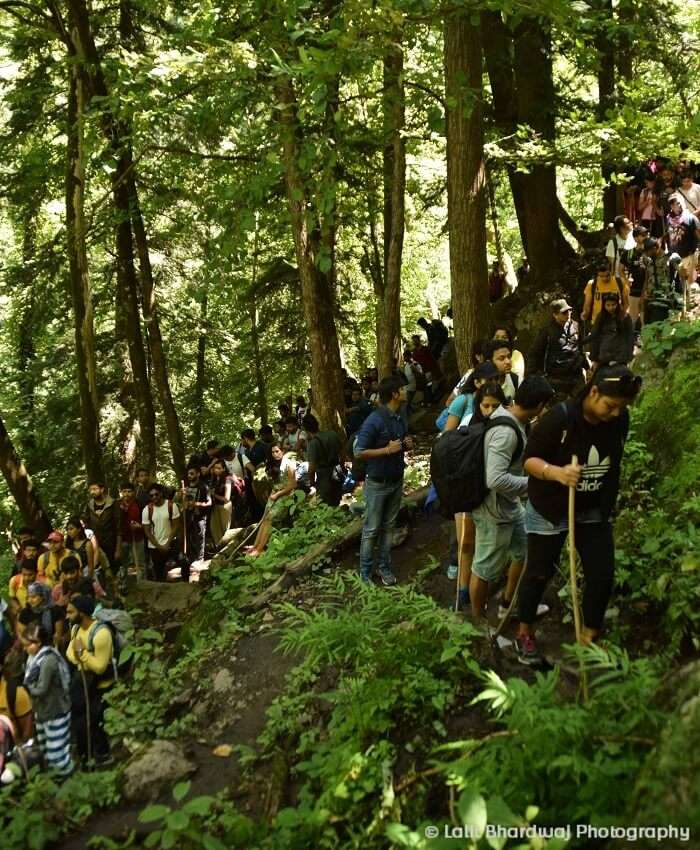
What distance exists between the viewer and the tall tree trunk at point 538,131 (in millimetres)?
14328

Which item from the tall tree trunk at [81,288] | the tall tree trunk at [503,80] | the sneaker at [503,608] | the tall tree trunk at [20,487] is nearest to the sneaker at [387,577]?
the sneaker at [503,608]

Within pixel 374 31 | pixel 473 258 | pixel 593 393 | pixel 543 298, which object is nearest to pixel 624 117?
pixel 473 258

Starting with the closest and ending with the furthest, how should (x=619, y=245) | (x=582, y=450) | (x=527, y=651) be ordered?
(x=582, y=450) < (x=527, y=651) < (x=619, y=245)

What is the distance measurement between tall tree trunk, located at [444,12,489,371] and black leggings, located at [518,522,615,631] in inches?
194

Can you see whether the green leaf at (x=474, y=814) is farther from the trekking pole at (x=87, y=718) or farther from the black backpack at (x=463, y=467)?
the trekking pole at (x=87, y=718)

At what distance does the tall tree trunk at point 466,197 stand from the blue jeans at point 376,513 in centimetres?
282

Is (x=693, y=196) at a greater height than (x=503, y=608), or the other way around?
(x=693, y=196)

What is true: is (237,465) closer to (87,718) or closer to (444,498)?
(87,718)

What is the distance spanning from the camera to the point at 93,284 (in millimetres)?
19531

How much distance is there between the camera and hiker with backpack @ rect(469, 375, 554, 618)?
5.14 m

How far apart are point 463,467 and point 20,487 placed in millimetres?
10562

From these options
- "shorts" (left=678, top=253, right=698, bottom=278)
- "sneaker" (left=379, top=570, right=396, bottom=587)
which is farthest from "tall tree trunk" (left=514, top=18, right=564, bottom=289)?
"sneaker" (left=379, top=570, right=396, bottom=587)

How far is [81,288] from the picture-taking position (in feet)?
41.0

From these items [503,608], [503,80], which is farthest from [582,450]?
[503,80]
